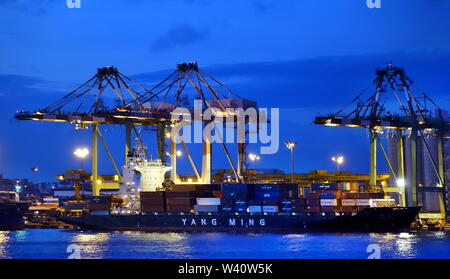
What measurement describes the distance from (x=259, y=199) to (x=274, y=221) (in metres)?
2.14

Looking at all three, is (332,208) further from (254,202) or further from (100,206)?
(100,206)

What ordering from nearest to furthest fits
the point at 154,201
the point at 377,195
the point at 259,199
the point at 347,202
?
the point at 347,202, the point at 377,195, the point at 259,199, the point at 154,201

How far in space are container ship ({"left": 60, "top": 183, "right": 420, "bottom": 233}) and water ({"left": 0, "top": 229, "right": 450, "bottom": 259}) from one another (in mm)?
1415

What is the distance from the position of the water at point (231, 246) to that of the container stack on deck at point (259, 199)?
2.25 meters

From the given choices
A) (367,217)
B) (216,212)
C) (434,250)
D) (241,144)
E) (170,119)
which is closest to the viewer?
(434,250)

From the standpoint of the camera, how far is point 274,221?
5872cm

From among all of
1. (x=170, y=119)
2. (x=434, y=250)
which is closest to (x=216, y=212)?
(x=170, y=119)

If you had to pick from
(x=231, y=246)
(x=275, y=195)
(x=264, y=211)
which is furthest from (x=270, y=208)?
(x=231, y=246)

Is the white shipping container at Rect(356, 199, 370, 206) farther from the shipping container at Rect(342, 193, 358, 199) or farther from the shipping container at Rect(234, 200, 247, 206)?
the shipping container at Rect(234, 200, 247, 206)

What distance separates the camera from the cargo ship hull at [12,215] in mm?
74000

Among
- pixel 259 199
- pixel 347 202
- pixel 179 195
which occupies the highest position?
pixel 179 195

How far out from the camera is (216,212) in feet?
197
